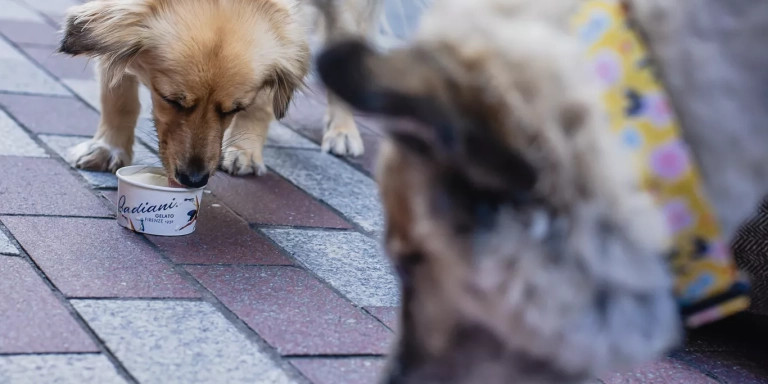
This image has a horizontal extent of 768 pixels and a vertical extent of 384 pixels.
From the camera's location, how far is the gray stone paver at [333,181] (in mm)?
4008

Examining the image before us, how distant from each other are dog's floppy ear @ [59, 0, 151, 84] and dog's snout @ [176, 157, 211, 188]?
0.55 m

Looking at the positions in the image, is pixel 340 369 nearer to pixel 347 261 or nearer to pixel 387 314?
pixel 387 314

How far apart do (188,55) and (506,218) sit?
224cm

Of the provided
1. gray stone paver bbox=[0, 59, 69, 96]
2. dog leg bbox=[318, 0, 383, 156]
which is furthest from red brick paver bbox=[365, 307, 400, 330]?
gray stone paver bbox=[0, 59, 69, 96]

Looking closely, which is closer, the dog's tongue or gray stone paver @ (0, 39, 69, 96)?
the dog's tongue

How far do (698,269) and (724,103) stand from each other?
0.95 feet

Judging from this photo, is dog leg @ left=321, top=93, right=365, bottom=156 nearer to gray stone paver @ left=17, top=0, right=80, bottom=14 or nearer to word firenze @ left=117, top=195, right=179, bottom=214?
word firenze @ left=117, top=195, right=179, bottom=214

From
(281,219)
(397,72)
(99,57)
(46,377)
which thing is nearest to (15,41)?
(99,57)

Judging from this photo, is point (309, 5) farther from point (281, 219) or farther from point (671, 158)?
point (671, 158)

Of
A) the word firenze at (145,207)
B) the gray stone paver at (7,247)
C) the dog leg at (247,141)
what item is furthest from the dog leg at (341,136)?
the gray stone paver at (7,247)

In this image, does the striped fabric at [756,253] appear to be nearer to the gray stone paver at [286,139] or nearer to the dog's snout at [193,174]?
the dog's snout at [193,174]

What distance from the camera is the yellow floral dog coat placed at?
158cm

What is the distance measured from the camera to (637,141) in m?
1.58

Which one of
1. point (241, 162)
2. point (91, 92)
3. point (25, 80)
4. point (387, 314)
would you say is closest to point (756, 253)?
point (387, 314)
